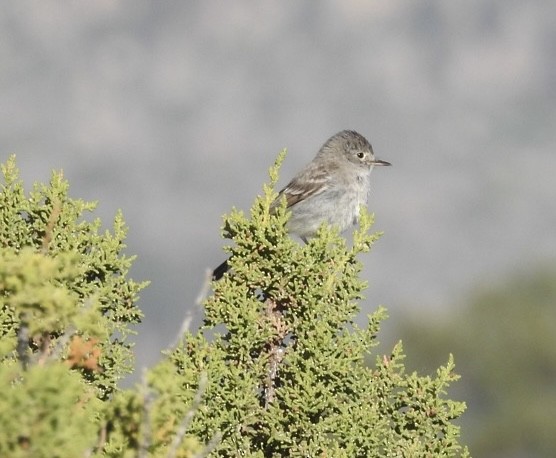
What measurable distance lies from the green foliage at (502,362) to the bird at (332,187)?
50.8 metres

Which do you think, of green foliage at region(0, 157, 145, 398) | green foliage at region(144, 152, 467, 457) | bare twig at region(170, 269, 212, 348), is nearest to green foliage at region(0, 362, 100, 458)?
bare twig at region(170, 269, 212, 348)

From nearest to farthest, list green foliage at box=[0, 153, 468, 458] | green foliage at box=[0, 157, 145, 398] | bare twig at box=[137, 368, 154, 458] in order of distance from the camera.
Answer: bare twig at box=[137, 368, 154, 458] → green foliage at box=[0, 153, 468, 458] → green foliage at box=[0, 157, 145, 398]

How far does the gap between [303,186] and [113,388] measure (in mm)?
8889

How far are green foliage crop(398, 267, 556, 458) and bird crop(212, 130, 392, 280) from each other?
50.8m

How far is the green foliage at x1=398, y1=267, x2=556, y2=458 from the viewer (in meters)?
Result: 68.1

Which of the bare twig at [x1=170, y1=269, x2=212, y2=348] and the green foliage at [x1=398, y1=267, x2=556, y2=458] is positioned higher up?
the green foliage at [x1=398, y1=267, x2=556, y2=458]

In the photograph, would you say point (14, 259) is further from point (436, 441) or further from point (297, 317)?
point (436, 441)

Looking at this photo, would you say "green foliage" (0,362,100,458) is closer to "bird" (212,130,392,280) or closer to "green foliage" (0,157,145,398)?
"green foliage" (0,157,145,398)

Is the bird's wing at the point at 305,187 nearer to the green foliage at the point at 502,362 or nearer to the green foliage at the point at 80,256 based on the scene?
the green foliage at the point at 80,256

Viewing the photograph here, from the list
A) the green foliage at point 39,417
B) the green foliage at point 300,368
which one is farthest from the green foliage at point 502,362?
the green foliage at point 39,417

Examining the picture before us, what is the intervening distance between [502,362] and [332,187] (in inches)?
2440

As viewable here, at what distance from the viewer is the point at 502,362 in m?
76.5

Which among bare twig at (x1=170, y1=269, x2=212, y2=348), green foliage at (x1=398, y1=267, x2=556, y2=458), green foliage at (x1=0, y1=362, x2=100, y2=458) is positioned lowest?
green foliage at (x1=0, y1=362, x2=100, y2=458)

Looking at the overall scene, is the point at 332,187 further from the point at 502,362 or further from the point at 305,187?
the point at 502,362
